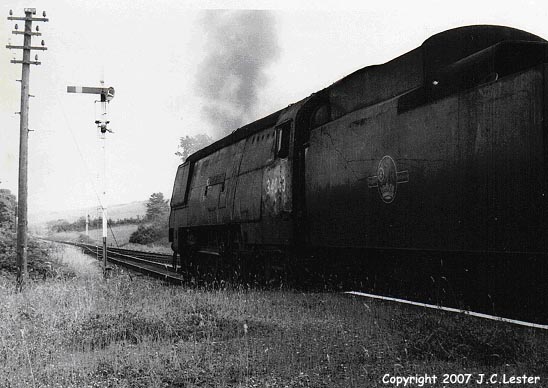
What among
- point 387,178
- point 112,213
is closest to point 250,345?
point 387,178

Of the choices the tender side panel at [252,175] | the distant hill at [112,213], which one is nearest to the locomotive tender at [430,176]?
the tender side panel at [252,175]

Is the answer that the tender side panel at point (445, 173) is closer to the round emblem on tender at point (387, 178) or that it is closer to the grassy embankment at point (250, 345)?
the round emblem on tender at point (387, 178)

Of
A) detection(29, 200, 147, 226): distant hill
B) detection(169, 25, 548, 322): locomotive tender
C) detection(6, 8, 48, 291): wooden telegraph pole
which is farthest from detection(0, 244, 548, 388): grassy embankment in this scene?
detection(29, 200, 147, 226): distant hill

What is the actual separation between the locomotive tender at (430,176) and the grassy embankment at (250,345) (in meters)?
0.47

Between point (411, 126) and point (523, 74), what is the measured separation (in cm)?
152

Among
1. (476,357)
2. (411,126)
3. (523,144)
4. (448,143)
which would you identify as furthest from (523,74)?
(476,357)

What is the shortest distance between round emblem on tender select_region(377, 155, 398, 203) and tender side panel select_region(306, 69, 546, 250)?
Answer: 11mm

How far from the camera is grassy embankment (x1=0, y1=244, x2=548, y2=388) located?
4535mm

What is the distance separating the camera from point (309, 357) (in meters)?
5.06

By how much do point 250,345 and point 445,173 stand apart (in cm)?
255

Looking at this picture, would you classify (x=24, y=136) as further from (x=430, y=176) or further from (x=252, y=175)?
(x=430, y=176)

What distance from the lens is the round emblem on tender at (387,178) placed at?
6227 mm

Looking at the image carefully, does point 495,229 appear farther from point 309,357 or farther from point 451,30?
point 451,30

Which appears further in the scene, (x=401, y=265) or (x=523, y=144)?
(x=401, y=265)
